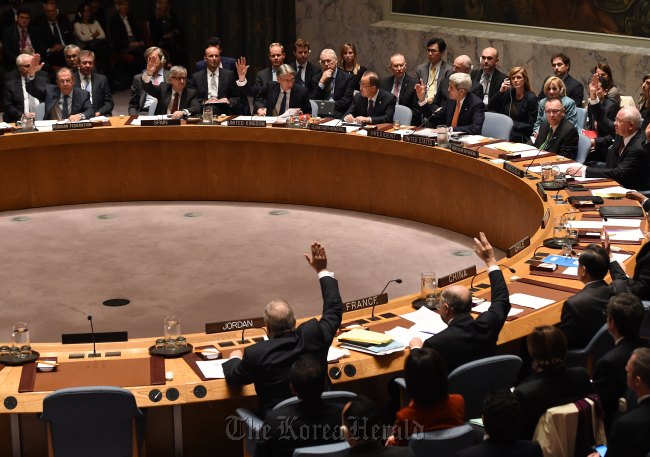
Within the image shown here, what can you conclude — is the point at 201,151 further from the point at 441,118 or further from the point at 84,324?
the point at 84,324

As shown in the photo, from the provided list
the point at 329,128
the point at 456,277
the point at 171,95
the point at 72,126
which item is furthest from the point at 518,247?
the point at 171,95

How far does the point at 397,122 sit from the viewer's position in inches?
435

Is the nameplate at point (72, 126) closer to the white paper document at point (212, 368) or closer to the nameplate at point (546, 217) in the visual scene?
the nameplate at point (546, 217)

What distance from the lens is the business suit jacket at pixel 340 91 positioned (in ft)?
38.4

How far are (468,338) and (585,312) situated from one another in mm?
875

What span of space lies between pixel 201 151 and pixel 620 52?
5.10 metres

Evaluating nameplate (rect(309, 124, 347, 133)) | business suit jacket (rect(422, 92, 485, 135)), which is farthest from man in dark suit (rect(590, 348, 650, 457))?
nameplate (rect(309, 124, 347, 133))

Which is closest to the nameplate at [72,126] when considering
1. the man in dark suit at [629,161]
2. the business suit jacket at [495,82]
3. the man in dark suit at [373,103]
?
the man in dark suit at [373,103]

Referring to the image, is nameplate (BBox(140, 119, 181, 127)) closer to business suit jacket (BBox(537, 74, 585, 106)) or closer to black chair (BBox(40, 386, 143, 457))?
business suit jacket (BBox(537, 74, 585, 106))

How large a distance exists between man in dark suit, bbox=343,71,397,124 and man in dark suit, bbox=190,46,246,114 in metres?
1.60

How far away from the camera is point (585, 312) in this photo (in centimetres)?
579

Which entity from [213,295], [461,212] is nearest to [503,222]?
[461,212]

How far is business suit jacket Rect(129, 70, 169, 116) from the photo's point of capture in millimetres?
11695

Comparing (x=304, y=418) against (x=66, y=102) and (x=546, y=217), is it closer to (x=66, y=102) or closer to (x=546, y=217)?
(x=546, y=217)
